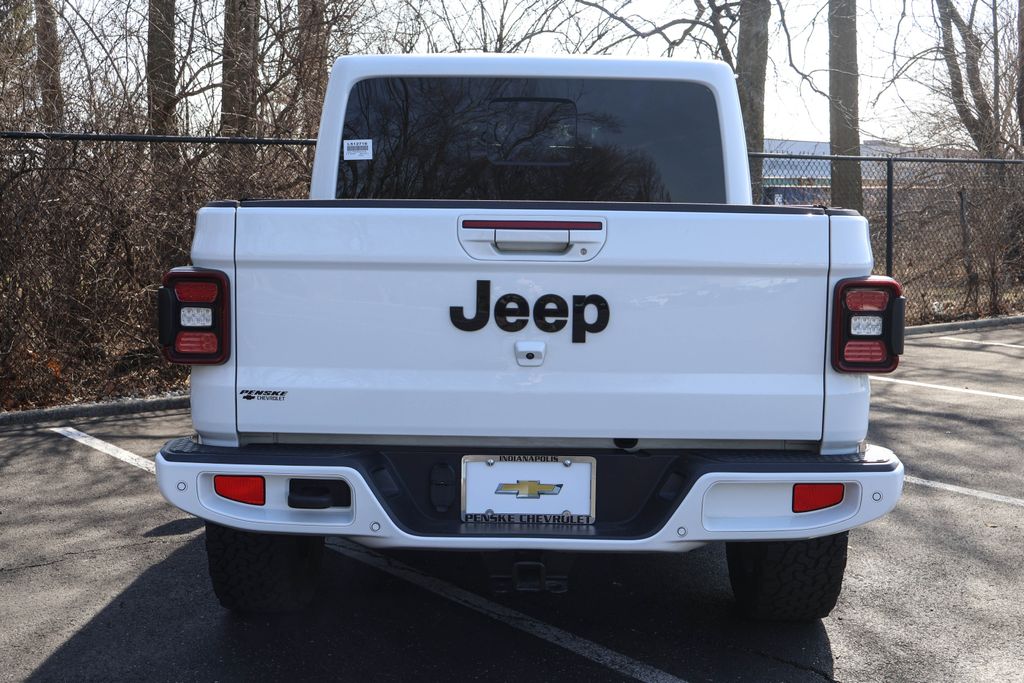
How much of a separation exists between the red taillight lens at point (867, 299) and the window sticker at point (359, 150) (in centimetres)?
209

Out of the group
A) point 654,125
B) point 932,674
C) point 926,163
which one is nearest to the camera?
point 932,674

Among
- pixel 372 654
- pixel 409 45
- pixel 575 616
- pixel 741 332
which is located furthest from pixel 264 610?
pixel 409 45

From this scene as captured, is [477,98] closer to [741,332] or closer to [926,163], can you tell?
[741,332]

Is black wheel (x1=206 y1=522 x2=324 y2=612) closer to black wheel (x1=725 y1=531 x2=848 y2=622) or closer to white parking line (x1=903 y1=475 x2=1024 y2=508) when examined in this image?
black wheel (x1=725 y1=531 x2=848 y2=622)

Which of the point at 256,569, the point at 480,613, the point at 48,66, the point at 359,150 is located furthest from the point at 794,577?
the point at 48,66

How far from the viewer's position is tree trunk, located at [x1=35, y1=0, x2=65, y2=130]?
8727 millimetres

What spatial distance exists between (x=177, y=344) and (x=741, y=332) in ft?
5.62

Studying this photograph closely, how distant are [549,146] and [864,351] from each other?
170 cm

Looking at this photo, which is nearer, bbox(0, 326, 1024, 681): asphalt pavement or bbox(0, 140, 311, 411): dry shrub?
bbox(0, 326, 1024, 681): asphalt pavement

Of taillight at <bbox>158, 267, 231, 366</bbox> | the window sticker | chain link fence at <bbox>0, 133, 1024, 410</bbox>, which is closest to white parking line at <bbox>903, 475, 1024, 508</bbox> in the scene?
the window sticker

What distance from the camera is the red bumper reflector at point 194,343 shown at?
3.35 meters

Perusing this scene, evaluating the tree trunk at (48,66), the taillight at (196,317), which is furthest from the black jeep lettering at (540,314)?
the tree trunk at (48,66)

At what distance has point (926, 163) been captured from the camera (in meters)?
13.9

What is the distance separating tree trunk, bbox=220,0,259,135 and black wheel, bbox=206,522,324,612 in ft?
23.9
